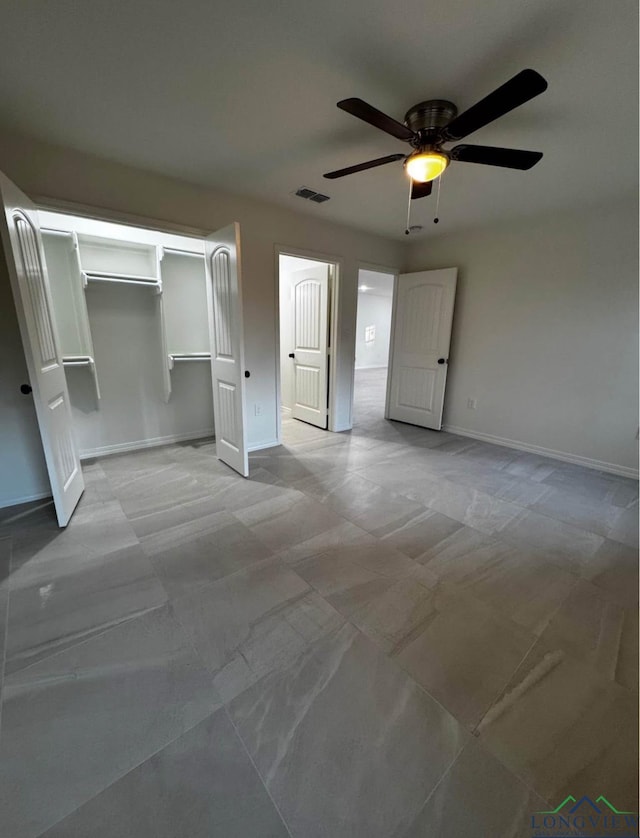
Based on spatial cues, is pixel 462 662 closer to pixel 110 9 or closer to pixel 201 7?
pixel 201 7

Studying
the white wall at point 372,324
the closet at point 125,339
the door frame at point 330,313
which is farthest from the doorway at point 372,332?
the closet at point 125,339

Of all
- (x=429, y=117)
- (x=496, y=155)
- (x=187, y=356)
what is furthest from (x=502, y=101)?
(x=187, y=356)

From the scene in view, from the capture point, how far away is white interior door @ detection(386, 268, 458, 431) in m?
4.18

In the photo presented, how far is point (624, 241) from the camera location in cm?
298

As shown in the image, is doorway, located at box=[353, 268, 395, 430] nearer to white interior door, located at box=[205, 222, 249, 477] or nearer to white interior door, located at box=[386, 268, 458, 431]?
white interior door, located at box=[386, 268, 458, 431]

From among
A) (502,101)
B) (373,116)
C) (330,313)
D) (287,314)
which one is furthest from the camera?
(287,314)

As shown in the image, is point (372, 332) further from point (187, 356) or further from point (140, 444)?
point (140, 444)

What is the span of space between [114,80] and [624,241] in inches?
157

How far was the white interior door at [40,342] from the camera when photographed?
A: 73.2 inches

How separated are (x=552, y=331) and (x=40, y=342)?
14.6 ft

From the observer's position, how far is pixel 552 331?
3.48m

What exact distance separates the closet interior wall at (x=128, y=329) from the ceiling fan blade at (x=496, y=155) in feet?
7.98

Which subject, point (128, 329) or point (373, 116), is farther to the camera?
point (128, 329)

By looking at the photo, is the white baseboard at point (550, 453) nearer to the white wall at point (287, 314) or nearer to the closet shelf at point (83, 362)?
the white wall at point (287, 314)
